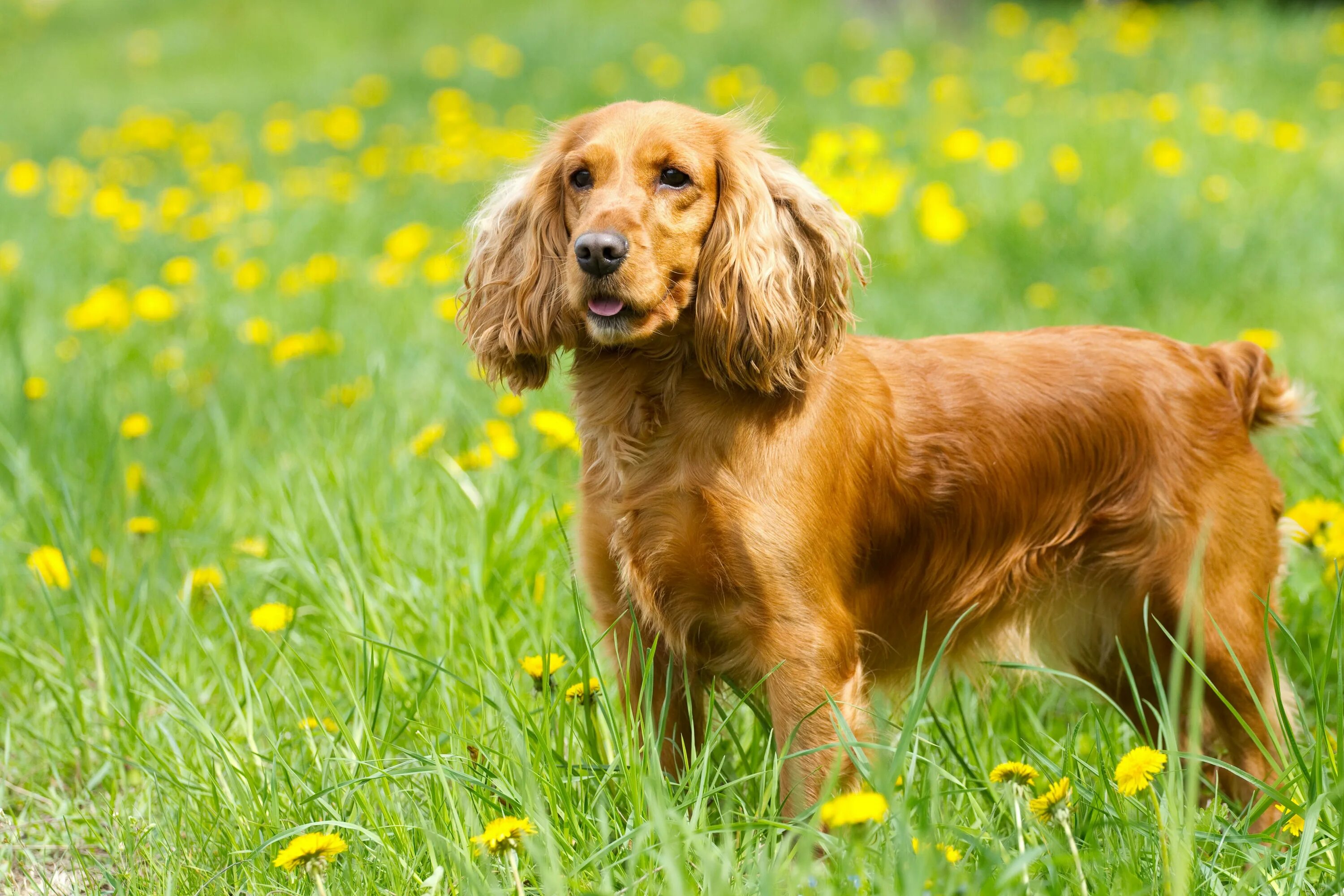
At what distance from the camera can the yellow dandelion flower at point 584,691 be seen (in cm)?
196

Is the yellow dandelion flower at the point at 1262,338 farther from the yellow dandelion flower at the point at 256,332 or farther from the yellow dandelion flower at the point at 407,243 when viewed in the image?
the yellow dandelion flower at the point at 256,332

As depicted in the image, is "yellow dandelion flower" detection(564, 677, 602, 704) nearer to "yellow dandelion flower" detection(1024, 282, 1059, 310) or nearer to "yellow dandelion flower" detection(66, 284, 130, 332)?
"yellow dandelion flower" detection(66, 284, 130, 332)

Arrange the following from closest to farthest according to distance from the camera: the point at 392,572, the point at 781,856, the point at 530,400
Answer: the point at 781,856
the point at 392,572
the point at 530,400

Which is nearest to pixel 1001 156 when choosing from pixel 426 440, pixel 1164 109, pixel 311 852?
pixel 1164 109

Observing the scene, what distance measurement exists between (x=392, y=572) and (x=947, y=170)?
3480 mm

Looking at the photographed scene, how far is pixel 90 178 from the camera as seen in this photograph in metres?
6.42

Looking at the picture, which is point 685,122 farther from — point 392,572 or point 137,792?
point 137,792

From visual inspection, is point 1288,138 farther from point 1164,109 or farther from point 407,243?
point 407,243

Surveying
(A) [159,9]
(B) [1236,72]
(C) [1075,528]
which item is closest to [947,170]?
(B) [1236,72]

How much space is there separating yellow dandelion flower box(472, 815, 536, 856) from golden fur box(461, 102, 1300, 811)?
44 cm

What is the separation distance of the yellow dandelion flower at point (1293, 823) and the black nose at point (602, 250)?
121 cm

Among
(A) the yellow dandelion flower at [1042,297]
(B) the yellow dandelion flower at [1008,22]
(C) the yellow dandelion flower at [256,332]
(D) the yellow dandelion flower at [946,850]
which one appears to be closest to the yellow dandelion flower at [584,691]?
(D) the yellow dandelion flower at [946,850]

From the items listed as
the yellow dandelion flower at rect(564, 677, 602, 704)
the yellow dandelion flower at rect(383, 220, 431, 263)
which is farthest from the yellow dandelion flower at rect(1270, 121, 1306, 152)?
the yellow dandelion flower at rect(564, 677, 602, 704)

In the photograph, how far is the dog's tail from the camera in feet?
7.86
